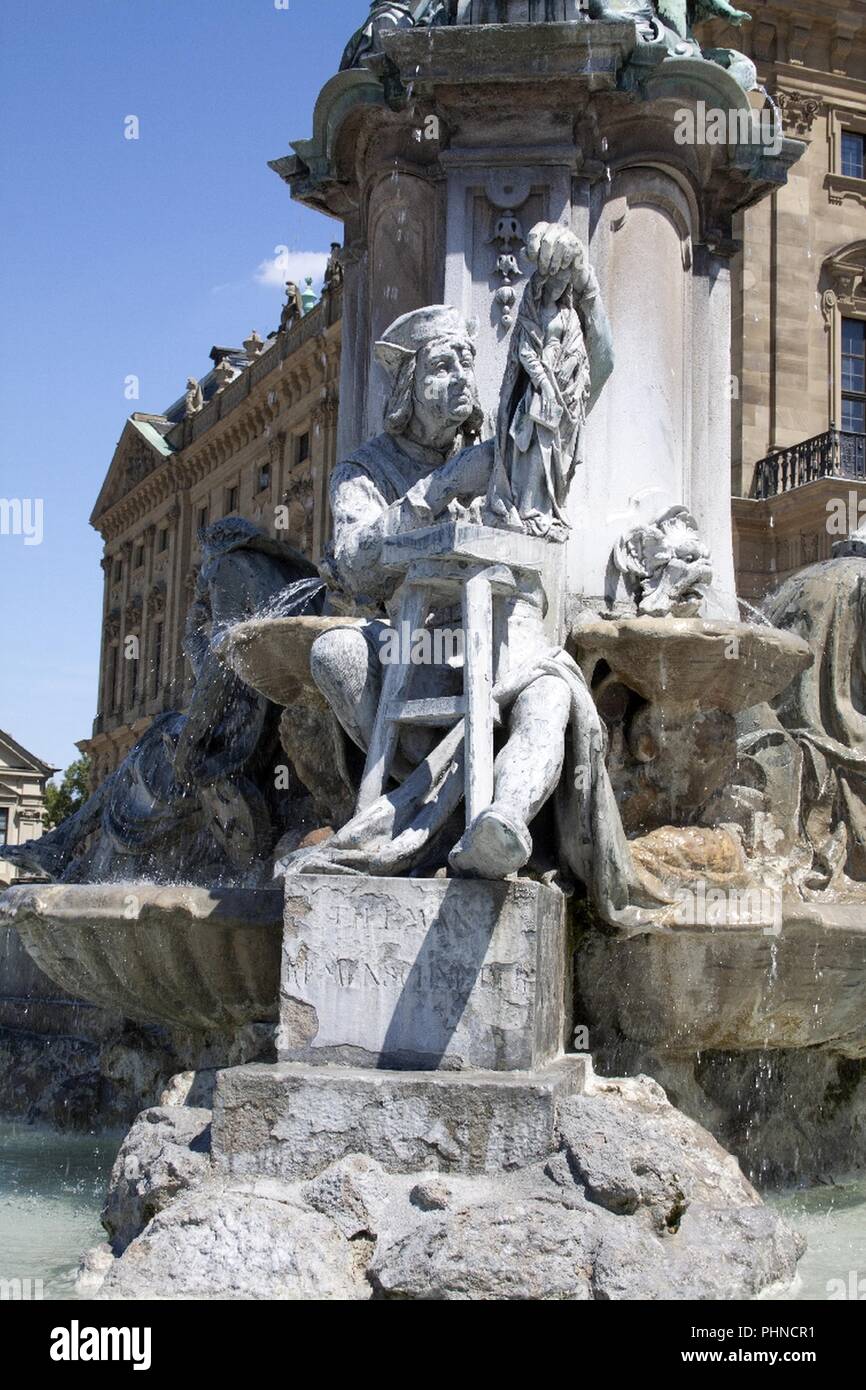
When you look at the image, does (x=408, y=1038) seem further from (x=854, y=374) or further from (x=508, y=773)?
(x=854, y=374)

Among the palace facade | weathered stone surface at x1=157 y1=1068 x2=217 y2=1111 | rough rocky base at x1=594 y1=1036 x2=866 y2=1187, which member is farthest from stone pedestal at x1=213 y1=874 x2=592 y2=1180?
the palace facade

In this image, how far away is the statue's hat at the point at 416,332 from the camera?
20.4 feet

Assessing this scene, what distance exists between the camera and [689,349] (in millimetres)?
8500

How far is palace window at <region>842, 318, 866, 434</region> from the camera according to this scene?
32906 mm

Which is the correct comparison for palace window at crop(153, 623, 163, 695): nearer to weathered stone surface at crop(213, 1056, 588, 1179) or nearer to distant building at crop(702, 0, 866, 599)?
distant building at crop(702, 0, 866, 599)

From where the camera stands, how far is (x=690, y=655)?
6.59 meters

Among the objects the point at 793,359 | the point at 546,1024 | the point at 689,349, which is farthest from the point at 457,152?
the point at 793,359

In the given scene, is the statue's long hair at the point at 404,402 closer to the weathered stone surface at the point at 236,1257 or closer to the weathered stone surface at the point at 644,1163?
the weathered stone surface at the point at 644,1163

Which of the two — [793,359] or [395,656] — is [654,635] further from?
[793,359]

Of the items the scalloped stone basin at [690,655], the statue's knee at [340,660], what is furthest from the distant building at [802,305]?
the statue's knee at [340,660]

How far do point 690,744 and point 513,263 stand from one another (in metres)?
2.48

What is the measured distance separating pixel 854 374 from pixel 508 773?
29959 millimetres

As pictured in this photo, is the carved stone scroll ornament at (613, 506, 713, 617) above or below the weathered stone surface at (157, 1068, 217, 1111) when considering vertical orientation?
above

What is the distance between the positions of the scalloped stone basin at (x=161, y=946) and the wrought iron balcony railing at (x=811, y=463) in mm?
24821
